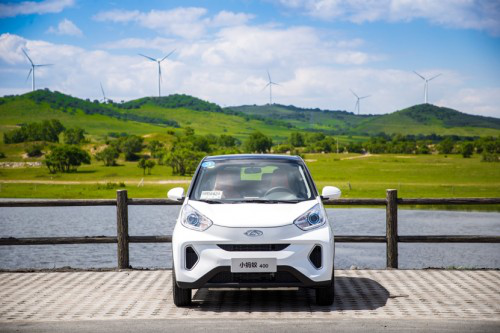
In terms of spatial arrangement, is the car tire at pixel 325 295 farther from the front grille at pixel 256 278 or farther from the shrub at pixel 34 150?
the shrub at pixel 34 150

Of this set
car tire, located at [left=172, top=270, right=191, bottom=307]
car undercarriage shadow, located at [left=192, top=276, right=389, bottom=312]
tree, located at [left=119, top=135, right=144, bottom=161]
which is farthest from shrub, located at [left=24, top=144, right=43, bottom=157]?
car tire, located at [left=172, top=270, right=191, bottom=307]

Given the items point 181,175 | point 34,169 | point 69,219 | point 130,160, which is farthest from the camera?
point 130,160

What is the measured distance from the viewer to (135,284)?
10.0 metres

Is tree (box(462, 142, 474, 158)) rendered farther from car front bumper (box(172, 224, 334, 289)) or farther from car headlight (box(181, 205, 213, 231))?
car headlight (box(181, 205, 213, 231))

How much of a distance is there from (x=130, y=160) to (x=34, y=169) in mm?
31349

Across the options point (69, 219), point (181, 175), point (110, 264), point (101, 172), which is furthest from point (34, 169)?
point (110, 264)

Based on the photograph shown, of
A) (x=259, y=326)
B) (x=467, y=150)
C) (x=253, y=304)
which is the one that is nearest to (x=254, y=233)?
(x=259, y=326)

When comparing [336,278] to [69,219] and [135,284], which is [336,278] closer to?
[135,284]

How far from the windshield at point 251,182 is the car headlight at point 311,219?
1.30ft

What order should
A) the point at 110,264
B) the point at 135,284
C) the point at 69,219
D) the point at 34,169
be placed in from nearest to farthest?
the point at 135,284
the point at 110,264
the point at 69,219
the point at 34,169

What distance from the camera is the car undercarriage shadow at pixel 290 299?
824 centimetres

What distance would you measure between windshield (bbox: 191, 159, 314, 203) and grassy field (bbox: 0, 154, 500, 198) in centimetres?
6294

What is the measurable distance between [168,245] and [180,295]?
80.2 ft

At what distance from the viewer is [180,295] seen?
827 centimetres
